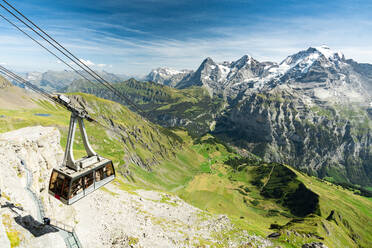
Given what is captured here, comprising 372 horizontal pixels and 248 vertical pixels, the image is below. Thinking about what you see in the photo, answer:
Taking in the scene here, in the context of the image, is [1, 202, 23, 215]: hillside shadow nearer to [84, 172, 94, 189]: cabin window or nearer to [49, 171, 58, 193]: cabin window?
[49, 171, 58, 193]: cabin window

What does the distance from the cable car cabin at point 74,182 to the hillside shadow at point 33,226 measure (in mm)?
4371

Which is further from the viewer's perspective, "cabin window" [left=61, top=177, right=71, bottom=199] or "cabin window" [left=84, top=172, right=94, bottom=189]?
"cabin window" [left=84, top=172, right=94, bottom=189]

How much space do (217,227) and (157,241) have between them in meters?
32.6

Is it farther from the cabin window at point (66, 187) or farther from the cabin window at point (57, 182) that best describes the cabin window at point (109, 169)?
the cabin window at point (57, 182)

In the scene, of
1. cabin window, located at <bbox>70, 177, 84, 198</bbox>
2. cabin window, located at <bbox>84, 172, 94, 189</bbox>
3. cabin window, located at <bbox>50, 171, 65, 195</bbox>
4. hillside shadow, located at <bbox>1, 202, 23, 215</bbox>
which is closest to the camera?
hillside shadow, located at <bbox>1, 202, 23, 215</bbox>

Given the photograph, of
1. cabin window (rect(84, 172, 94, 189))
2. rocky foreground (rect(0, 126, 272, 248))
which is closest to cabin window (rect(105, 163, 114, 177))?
cabin window (rect(84, 172, 94, 189))

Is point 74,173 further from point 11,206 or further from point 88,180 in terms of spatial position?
point 11,206

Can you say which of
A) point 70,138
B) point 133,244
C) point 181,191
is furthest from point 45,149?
point 181,191

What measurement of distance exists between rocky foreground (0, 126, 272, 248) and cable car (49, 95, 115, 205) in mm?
5701

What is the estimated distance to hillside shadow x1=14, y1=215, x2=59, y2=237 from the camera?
83.8 feet

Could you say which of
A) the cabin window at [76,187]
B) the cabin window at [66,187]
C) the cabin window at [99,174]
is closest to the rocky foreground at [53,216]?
the cabin window at [66,187]

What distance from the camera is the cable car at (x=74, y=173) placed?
26.1m

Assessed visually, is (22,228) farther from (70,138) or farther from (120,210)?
(120,210)

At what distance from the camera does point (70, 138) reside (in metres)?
27.3
